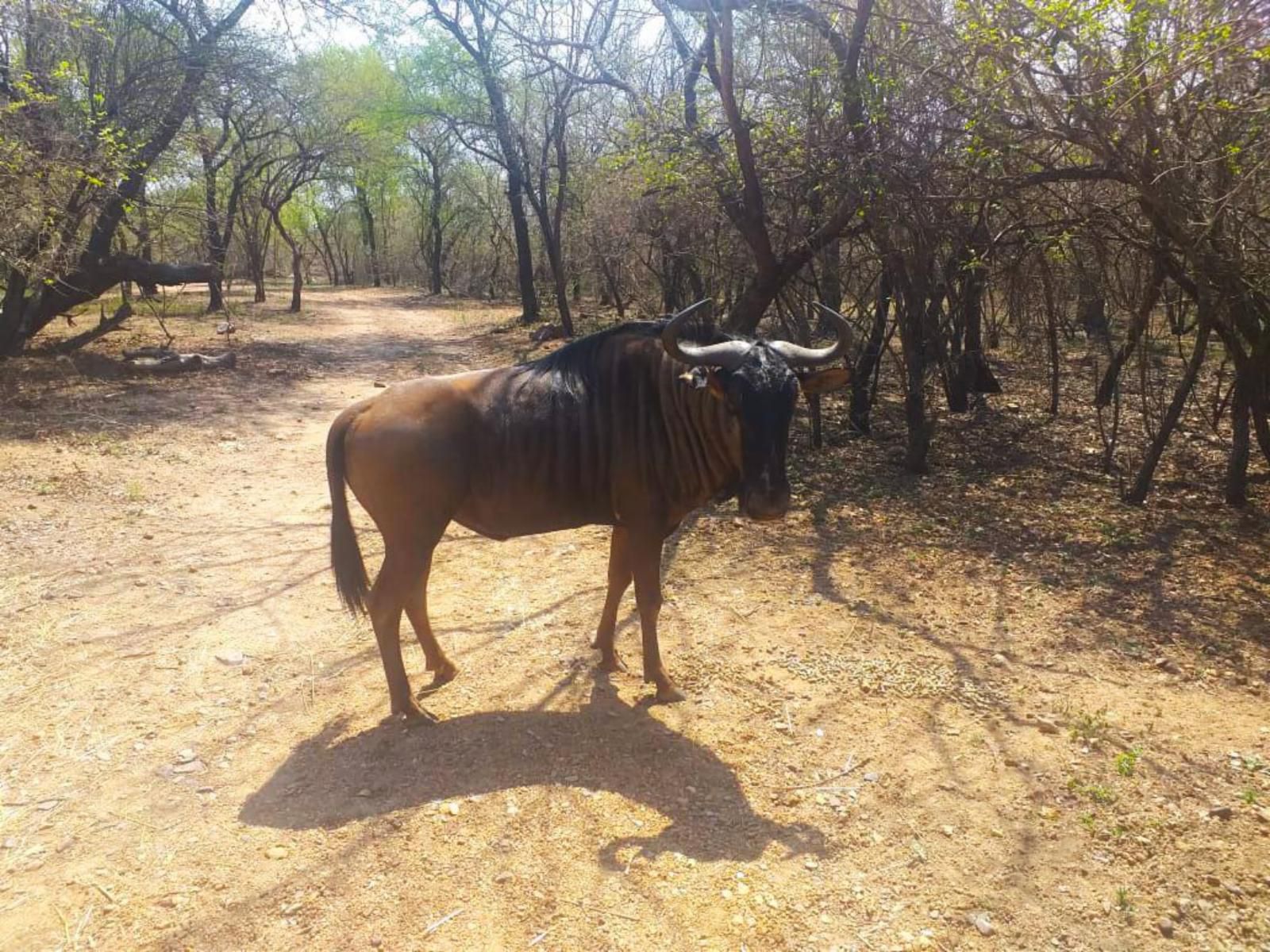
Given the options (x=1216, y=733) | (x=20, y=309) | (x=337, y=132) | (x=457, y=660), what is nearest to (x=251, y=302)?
(x=337, y=132)

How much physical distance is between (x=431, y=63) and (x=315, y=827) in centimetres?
2233

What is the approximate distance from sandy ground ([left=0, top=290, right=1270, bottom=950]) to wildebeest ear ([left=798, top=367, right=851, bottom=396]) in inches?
67.6

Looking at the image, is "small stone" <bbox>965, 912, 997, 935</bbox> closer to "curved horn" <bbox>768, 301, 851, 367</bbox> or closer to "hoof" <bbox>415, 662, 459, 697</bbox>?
"curved horn" <bbox>768, 301, 851, 367</bbox>

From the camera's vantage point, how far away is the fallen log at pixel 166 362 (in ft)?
45.2

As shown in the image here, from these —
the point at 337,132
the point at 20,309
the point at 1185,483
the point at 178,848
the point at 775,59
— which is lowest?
the point at 178,848

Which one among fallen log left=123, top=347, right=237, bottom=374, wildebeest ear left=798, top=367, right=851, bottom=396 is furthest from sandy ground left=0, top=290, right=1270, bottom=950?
fallen log left=123, top=347, right=237, bottom=374

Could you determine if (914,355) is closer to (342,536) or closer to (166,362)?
(342,536)

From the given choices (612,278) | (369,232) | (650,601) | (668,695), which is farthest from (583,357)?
(369,232)

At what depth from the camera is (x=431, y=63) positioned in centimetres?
2092

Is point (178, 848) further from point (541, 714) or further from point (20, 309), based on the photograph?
point (20, 309)

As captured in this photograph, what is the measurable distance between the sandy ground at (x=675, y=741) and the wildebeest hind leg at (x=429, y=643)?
0.09 metres

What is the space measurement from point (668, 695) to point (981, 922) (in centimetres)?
189

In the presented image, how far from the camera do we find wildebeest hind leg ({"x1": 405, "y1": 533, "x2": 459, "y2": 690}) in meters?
4.28

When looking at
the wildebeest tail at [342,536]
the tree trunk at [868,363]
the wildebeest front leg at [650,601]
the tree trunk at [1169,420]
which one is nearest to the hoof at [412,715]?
the wildebeest tail at [342,536]
